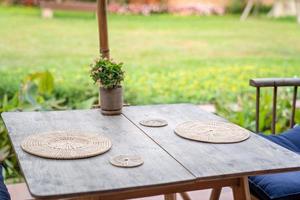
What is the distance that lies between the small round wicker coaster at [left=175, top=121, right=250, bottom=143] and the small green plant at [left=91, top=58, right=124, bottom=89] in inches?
13.3

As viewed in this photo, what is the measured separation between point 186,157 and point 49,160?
0.41 m

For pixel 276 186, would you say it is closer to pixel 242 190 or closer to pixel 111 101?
pixel 242 190

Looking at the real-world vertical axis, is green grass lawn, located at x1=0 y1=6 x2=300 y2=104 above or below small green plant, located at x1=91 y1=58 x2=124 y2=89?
below

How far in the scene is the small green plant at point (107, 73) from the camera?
2.09m

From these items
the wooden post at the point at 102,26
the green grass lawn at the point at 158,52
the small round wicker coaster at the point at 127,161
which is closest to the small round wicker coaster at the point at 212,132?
the small round wicker coaster at the point at 127,161

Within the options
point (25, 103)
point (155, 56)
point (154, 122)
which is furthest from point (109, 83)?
point (155, 56)

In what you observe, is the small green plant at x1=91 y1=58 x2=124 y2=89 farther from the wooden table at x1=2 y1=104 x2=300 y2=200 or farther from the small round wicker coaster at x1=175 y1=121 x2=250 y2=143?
the small round wicker coaster at x1=175 y1=121 x2=250 y2=143

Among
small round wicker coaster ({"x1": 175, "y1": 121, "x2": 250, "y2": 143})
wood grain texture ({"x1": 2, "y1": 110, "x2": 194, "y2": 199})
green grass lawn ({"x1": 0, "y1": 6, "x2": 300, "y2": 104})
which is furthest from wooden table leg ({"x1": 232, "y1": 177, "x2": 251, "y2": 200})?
green grass lawn ({"x1": 0, "y1": 6, "x2": 300, "y2": 104})

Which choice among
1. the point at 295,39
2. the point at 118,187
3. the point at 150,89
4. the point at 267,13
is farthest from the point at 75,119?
the point at 267,13

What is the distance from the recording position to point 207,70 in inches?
217

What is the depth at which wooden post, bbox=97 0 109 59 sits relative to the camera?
2365 mm

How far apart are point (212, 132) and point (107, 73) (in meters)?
0.50

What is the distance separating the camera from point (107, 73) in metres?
2.09

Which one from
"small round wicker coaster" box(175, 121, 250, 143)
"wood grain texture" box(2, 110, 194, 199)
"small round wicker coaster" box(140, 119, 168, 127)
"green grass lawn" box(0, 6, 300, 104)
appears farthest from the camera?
"green grass lawn" box(0, 6, 300, 104)
